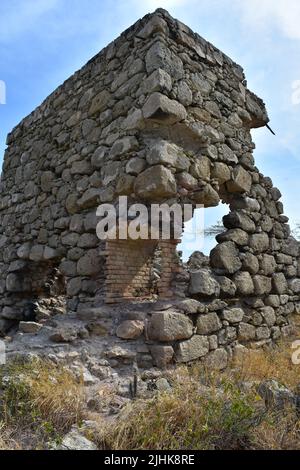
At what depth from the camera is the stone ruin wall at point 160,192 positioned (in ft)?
13.6

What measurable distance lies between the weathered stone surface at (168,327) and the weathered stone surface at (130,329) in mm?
103

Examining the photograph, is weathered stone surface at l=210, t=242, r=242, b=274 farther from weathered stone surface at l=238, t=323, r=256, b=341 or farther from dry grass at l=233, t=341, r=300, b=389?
dry grass at l=233, t=341, r=300, b=389

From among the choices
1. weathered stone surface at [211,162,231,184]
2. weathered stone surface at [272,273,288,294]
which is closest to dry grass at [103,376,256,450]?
weathered stone surface at [211,162,231,184]

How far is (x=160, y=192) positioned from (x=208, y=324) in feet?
4.98

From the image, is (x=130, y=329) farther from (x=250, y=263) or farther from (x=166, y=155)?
(x=250, y=263)

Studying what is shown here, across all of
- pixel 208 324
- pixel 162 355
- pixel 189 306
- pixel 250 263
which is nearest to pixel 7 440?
pixel 162 355

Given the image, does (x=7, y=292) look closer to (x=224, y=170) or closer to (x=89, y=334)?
(x=89, y=334)

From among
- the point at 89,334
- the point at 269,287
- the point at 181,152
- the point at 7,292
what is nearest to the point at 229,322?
the point at 269,287

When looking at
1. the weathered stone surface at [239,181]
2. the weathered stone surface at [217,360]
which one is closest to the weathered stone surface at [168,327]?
the weathered stone surface at [217,360]

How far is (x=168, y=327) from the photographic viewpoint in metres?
3.58

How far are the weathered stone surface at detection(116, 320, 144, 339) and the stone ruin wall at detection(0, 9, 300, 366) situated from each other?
0.06m

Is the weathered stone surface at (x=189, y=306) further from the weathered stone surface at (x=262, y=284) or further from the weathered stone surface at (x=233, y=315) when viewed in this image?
the weathered stone surface at (x=262, y=284)

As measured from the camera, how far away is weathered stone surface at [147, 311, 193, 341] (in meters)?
3.57

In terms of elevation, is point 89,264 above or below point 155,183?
below
